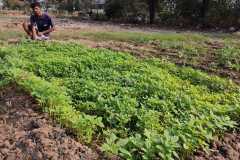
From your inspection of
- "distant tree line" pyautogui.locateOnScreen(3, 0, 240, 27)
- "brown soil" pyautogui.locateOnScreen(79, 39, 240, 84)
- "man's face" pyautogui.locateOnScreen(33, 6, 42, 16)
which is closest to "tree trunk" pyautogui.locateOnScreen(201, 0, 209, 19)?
"distant tree line" pyautogui.locateOnScreen(3, 0, 240, 27)

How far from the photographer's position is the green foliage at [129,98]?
5117 millimetres

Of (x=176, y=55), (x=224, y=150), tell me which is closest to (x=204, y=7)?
(x=176, y=55)

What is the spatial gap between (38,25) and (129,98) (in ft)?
19.3

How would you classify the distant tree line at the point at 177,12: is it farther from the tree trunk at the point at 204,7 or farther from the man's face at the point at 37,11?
the man's face at the point at 37,11

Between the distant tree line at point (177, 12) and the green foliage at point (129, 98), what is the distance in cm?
1214

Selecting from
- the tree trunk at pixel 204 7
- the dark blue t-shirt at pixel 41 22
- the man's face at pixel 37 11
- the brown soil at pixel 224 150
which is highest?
the man's face at pixel 37 11

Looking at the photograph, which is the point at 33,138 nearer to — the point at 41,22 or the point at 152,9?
the point at 41,22

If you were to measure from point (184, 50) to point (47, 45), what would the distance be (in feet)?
9.35

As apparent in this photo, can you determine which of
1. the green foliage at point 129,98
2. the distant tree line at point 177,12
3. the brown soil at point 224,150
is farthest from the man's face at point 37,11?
the distant tree line at point 177,12

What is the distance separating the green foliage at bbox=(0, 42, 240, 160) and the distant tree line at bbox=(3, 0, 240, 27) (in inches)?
478

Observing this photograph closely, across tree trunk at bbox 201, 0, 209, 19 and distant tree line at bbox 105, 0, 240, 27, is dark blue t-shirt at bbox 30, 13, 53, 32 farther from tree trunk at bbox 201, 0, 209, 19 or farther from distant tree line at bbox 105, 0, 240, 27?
tree trunk at bbox 201, 0, 209, 19

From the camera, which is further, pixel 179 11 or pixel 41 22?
pixel 179 11

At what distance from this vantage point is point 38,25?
39.0ft

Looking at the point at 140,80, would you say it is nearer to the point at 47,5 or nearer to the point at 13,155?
the point at 13,155
